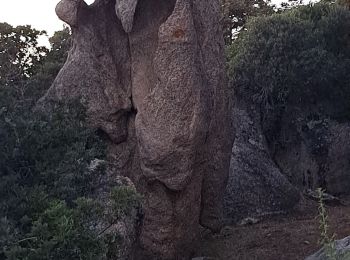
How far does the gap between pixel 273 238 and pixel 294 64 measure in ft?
16.2

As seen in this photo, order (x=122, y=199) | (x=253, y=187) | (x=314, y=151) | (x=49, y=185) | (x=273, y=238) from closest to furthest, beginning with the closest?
(x=122, y=199)
(x=49, y=185)
(x=273, y=238)
(x=253, y=187)
(x=314, y=151)

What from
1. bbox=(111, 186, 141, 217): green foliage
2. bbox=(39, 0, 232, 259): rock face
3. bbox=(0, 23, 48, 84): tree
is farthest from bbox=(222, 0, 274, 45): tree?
bbox=(111, 186, 141, 217): green foliage

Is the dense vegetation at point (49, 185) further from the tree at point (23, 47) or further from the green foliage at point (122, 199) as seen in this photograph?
the tree at point (23, 47)

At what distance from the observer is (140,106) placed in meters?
11.9

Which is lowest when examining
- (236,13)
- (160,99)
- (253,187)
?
(253,187)

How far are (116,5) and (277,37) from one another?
6.46 meters

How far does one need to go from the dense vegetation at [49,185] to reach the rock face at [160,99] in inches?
69.9

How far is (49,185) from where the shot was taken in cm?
758

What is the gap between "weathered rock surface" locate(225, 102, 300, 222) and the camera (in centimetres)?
1501

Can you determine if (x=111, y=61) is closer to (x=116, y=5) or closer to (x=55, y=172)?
(x=116, y=5)

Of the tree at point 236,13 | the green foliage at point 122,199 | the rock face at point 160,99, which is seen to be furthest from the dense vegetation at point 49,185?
the tree at point 236,13

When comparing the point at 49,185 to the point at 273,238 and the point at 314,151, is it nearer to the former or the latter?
the point at 273,238

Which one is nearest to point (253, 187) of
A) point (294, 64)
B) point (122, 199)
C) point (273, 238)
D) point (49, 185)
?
point (273, 238)

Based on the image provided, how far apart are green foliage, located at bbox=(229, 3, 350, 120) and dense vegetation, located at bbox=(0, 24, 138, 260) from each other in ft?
26.3
